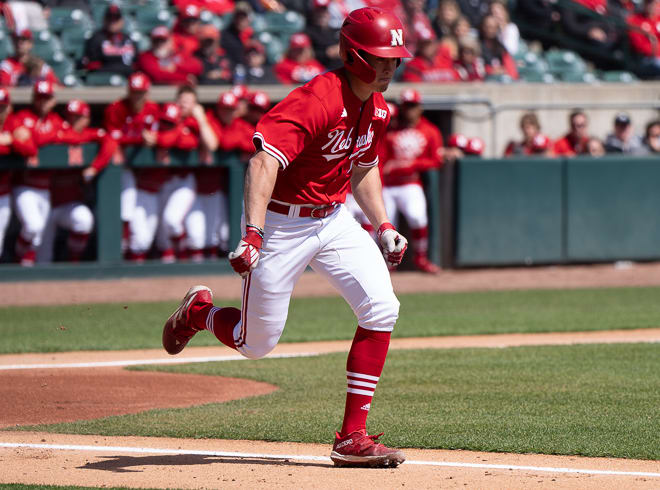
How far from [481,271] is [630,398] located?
7.40m

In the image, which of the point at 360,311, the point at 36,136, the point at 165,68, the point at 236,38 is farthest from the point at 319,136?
the point at 236,38

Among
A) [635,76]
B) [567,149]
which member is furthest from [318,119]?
[635,76]

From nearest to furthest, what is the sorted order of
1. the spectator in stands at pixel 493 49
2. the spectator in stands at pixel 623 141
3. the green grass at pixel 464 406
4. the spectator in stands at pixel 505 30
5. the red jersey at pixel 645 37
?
the green grass at pixel 464 406
the spectator in stands at pixel 623 141
the spectator in stands at pixel 493 49
the spectator in stands at pixel 505 30
the red jersey at pixel 645 37

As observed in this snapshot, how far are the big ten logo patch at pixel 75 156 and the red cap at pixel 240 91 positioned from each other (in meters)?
1.78

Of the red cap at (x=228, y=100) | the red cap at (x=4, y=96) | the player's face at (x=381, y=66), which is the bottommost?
the red cap at (x=228, y=100)

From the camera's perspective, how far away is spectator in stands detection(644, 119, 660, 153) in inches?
561

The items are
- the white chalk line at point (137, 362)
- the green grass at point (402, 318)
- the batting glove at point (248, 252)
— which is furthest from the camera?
the green grass at point (402, 318)

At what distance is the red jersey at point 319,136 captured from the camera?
4.79m

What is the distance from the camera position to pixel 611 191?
1398 cm

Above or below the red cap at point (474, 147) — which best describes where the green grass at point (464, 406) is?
above

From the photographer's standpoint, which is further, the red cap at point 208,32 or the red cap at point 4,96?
the red cap at point 208,32

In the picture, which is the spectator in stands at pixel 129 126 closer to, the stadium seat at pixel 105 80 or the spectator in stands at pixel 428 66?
the stadium seat at pixel 105 80

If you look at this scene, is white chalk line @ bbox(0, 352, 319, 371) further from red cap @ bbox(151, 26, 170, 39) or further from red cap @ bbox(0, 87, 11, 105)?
red cap @ bbox(151, 26, 170, 39)

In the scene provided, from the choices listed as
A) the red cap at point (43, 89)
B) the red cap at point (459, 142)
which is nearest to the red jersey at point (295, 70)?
the red cap at point (459, 142)
